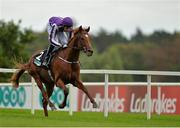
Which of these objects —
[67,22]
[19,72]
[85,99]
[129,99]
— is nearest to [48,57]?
[67,22]

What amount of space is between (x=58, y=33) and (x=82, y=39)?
733 millimetres

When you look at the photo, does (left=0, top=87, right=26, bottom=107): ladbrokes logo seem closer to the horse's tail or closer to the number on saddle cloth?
the horse's tail

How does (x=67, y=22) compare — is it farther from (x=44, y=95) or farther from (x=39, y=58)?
(x=44, y=95)

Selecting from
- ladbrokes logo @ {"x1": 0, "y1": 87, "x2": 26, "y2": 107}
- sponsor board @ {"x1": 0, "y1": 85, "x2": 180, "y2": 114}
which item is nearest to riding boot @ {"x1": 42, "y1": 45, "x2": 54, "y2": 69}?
sponsor board @ {"x1": 0, "y1": 85, "x2": 180, "y2": 114}

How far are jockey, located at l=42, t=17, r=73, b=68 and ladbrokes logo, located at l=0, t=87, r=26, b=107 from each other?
5178mm

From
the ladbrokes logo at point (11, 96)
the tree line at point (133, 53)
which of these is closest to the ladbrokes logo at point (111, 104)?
the ladbrokes logo at point (11, 96)

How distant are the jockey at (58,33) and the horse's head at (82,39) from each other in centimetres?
24

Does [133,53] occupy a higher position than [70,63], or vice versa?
[70,63]

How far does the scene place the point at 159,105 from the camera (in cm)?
2170

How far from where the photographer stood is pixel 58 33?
1780 cm

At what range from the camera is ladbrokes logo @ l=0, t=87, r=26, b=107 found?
23.1 meters

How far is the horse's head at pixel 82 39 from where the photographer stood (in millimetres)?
17141

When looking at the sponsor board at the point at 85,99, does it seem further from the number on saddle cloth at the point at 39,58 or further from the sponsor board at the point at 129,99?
the number on saddle cloth at the point at 39,58

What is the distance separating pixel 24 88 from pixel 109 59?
5608 cm
